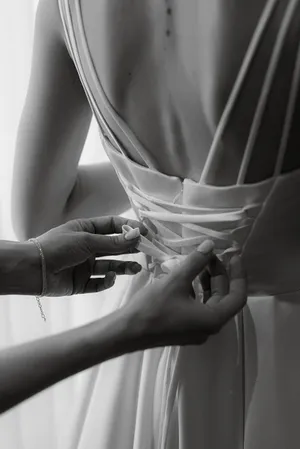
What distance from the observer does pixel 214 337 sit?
627 millimetres

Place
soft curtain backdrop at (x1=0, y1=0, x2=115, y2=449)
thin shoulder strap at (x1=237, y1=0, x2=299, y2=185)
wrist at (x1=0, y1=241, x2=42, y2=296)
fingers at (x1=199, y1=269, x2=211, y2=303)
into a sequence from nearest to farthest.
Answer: thin shoulder strap at (x1=237, y1=0, x2=299, y2=185), fingers at (x1=199, y1=269, x2=211, y2=303), wrist at (x1=0, y1=241, x2=42, y2=296), soft curtain backdrop at (x1=0, y1=0, x2=115, y2=449)

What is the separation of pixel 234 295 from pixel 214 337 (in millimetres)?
80

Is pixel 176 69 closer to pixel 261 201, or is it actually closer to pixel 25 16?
pixel 261 201

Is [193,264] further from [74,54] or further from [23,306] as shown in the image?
[23,306]

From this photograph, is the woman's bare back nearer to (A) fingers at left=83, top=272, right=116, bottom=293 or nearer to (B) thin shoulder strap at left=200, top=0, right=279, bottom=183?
(B) thin shoulder strap at left=200, top=0, right=279, bottom=183

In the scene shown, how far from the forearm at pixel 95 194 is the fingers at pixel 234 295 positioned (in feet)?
0.88

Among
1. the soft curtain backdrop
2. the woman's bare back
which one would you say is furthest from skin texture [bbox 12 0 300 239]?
the soft curtain backdrop

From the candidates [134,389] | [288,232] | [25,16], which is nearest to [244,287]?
[288,232]

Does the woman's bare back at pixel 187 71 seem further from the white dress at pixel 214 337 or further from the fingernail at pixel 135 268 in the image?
the fingernail at pixel 135 268

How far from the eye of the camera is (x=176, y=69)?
1.71 ft

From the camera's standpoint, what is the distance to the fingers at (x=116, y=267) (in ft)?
2.33

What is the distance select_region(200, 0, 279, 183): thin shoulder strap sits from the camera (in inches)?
18.7

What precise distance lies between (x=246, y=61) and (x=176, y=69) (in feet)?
0.19

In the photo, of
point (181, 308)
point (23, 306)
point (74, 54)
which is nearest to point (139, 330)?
point (181, 308)
